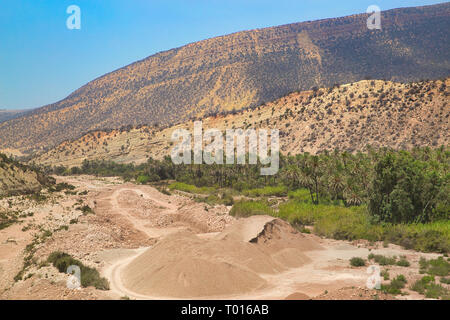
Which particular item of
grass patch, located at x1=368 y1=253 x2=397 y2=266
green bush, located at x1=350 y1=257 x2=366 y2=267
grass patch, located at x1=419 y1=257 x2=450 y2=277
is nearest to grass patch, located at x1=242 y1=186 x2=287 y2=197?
grass patch, located at x1=368 y1=253 x2=397 y2=266

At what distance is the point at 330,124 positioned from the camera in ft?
295

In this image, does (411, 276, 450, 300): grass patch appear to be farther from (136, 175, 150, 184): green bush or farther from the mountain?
the mountain

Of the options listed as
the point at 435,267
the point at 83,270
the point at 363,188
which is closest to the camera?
the point at 83,270

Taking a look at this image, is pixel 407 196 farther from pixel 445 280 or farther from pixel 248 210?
pixel 445 280

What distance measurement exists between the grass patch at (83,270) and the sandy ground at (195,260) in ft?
1.71

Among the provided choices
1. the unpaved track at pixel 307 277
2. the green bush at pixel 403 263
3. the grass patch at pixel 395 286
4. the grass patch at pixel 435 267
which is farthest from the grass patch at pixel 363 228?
the grass patch at pixel 395 286

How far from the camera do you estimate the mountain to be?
Result: 481 ft

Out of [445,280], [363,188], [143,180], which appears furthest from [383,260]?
[143,180]

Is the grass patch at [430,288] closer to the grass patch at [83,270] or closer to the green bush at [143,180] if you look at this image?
the grass patch at [83,270]

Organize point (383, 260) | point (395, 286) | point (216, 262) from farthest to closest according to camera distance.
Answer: point (383, 260), point (216, 262), point (395, 286)

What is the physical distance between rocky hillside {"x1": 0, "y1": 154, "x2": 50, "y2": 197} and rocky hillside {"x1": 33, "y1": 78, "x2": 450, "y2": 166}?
164 ft

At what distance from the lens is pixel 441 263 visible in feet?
75.4

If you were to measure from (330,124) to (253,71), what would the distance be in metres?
74.4
